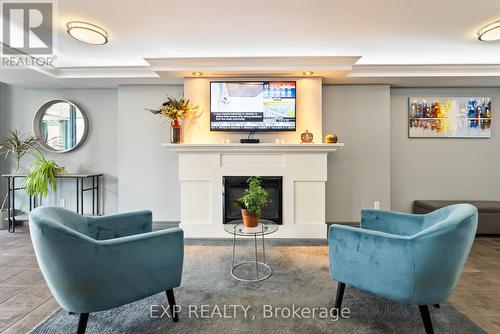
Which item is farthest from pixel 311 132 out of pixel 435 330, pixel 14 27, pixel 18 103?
pixel 18 103

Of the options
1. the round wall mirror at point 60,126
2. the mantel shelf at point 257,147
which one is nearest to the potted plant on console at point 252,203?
the mantel shelf at point 257,147

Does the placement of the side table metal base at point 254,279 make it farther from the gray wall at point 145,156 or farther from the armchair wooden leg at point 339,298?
the gray wall at point 145,156

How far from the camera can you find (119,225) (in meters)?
2.16

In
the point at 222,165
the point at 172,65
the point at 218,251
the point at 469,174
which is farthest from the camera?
the point at 469,174

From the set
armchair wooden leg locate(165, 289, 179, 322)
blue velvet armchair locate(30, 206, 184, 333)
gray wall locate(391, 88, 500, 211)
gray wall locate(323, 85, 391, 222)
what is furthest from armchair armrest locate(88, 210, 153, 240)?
gray wall locate(391, 88, 500, 211)

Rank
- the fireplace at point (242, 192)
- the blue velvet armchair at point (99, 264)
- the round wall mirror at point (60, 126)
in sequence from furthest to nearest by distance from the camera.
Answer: the round wall mirror at point (60, 126), the fireplace at point (242, 192), the blue velvet armchair at point (99, 264)

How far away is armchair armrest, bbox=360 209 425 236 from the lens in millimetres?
2096

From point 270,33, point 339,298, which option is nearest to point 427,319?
point 339,298

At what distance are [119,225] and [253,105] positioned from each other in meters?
2.43

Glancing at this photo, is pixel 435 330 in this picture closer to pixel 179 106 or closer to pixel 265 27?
pixel 265 27

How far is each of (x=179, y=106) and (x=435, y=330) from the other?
11.8 feet

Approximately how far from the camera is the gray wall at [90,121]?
4445 mm

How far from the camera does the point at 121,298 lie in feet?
5.15

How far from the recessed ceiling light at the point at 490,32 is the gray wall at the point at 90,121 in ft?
16.9
